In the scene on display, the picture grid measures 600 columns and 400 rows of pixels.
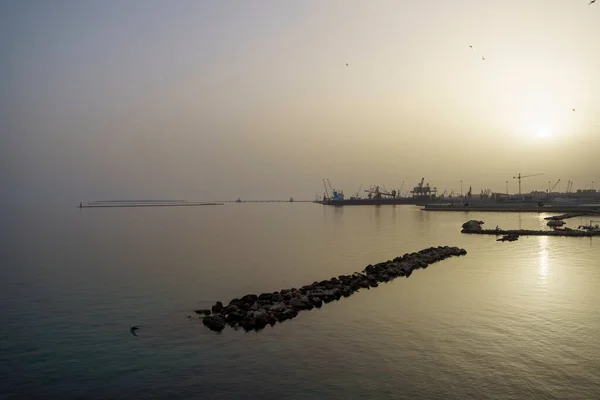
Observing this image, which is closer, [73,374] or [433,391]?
[433,391]

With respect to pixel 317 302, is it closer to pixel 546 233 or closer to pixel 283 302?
pixel 283 302

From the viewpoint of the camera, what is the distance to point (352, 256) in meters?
39.9

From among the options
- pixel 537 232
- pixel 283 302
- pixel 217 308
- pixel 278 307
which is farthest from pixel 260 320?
pixel 537 232

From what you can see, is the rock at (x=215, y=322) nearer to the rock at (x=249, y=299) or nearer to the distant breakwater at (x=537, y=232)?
the rock at (x=249, y=299)

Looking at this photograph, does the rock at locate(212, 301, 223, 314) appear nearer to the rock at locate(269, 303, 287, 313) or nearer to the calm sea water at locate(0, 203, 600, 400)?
the calm sea water at locate(0, 203, 600, 400)

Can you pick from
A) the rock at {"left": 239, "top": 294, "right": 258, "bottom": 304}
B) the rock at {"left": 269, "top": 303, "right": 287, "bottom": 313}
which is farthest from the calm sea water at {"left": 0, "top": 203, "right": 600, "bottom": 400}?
the rock at {"left": 239, "top": 294, "right": 258, "bottom": 304}

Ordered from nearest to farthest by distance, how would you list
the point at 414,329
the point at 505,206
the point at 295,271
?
1. the point at 414,329
2. the point at 295,271
3. the point at 505,206

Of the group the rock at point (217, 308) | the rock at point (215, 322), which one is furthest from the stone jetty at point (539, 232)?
the rock at point (215, 322)

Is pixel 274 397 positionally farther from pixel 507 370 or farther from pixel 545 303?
pixel 545 303

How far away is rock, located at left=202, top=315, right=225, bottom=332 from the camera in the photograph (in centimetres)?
1858

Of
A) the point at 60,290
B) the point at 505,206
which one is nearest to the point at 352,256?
the point at 60,290

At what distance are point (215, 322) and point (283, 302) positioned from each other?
386 centimetres

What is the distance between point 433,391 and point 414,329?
567 centimetres

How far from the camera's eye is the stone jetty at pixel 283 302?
19219mm
